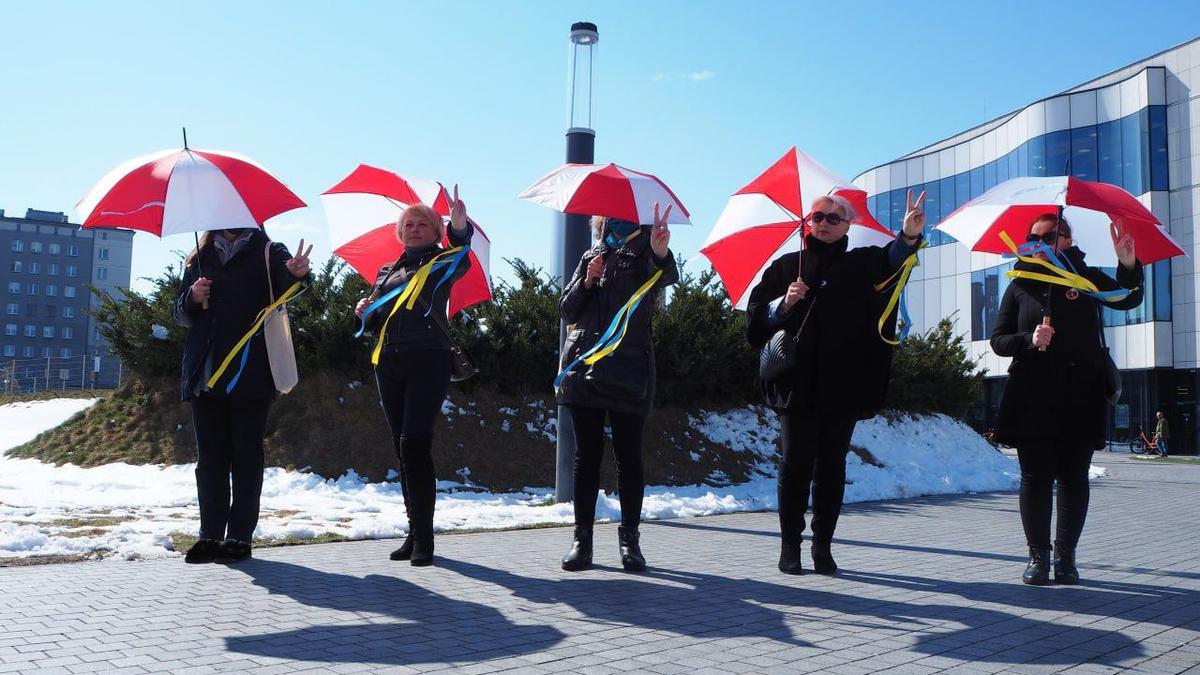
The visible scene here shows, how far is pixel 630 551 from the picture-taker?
17.4 ft

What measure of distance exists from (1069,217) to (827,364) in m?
1.78

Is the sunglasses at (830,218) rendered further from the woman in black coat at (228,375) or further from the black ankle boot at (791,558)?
the woman in black coat at (228,375)

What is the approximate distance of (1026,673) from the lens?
3197mm

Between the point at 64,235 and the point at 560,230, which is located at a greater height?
the point at 64,235

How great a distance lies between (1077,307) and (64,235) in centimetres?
12832

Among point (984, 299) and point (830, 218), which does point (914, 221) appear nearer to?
point (830, 218)

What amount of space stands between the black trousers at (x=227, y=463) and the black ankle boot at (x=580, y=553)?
179cm

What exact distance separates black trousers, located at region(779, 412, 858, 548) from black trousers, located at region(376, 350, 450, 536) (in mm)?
1922

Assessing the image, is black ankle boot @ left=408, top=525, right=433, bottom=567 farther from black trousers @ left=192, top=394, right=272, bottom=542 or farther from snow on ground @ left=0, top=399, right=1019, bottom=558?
snow on ground @ left=0, top=399, right=1019, bottom=558

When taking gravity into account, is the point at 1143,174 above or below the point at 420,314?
above

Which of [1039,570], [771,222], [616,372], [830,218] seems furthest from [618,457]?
[1039,570]

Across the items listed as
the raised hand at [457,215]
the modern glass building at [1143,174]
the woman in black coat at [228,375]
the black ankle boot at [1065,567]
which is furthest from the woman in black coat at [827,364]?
the modern glass building at [1143,174]

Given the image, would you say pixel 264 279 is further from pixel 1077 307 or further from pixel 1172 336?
pixel 1172 336

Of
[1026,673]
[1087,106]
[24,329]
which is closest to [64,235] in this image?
[24,329]
